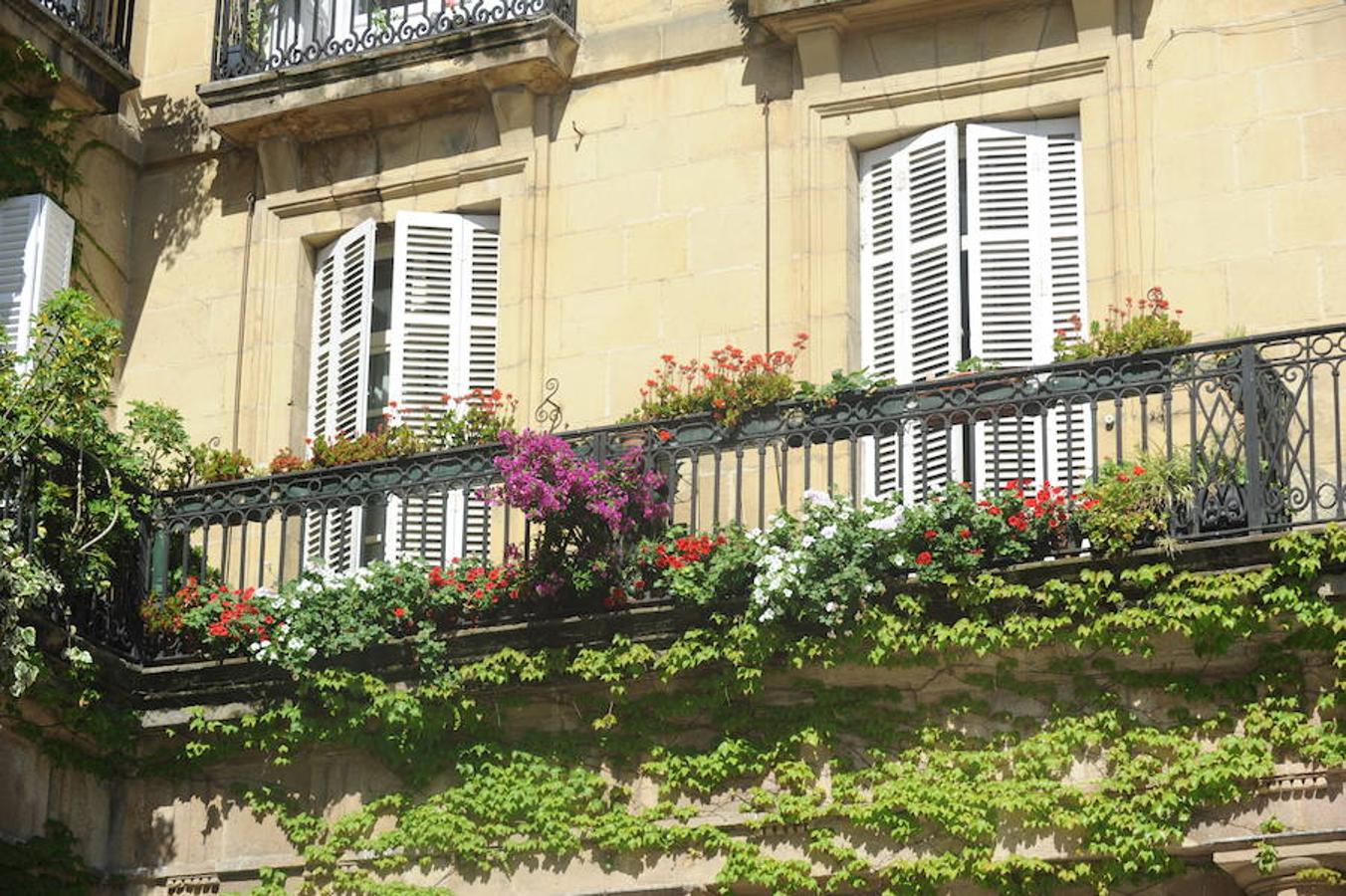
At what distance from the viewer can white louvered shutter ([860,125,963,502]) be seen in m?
16.5

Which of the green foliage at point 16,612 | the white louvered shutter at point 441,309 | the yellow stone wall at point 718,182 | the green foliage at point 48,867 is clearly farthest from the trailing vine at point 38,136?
the green foliage at point 48,867

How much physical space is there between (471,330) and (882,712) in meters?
4.29

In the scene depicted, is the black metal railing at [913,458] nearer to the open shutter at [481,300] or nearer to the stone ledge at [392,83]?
the open shutter at [481,300]

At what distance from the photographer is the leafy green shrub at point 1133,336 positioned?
50.5 feet

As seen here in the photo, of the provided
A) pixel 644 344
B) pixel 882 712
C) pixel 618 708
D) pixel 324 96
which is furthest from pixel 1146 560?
pixel 324 96

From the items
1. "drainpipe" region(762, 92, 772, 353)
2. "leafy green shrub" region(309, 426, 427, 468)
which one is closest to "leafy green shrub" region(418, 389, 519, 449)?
"leafy green shrub" region(309, 426, 427, 468)

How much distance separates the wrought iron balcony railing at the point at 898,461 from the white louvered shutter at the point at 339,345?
0.48 m

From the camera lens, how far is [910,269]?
16.9 meters

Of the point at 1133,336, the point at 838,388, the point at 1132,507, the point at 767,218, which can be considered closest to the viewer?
the point at 1132,507

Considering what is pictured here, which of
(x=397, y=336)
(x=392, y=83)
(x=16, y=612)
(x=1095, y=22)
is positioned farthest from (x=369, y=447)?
(x=1095, y=22)

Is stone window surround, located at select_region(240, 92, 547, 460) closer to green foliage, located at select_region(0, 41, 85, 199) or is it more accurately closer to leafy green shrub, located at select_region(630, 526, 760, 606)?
green foliage, located at select_region(0, 41, 85, 199)

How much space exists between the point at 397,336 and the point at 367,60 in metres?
1.68

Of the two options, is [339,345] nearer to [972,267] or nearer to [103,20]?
[103,20]

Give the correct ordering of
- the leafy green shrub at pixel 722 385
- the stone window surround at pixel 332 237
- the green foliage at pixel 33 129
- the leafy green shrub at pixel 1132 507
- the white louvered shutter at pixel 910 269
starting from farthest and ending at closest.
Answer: the green foliage at pixel 33 129 → the stone window surround at pixel 332 237 → the white louvered shutter at pixel 910 269 → the leafy green shrub at pixel 722 385 → the leafy green shrub at pixel 1132 507
